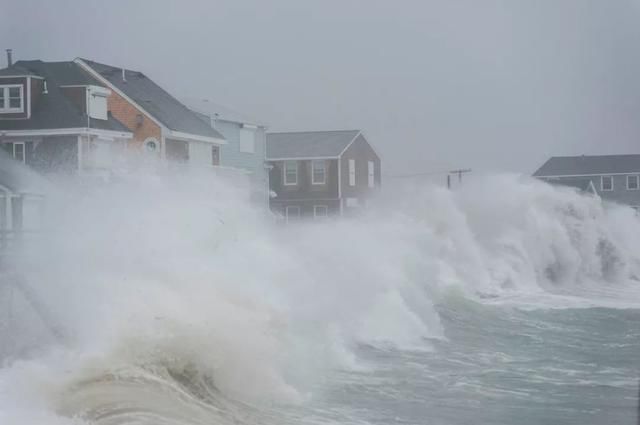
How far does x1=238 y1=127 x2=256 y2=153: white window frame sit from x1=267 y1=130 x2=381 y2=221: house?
4.92 feet

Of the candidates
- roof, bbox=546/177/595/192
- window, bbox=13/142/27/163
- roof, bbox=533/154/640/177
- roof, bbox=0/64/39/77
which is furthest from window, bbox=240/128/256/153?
roof, bbox=533/154/640/177

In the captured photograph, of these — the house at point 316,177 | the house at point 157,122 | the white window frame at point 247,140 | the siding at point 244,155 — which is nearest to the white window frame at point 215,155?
the house at point 157,122

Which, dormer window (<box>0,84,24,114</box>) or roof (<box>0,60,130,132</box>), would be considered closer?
roof (<box>0,60,130,132</box>)

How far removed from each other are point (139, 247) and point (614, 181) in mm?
42787

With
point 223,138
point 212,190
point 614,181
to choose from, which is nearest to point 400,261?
point 212,190

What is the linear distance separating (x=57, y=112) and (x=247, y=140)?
1039cm

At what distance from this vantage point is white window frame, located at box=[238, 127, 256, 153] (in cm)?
3947

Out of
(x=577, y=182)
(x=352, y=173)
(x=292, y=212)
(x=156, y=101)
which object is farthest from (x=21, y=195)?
(x=577, y=182)

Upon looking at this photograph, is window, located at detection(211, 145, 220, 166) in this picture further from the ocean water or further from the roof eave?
the ocean water

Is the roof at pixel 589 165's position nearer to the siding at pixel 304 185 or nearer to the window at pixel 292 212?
the siding at pixel 304 185

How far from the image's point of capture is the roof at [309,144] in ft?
139

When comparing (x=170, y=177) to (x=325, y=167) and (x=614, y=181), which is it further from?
(x=614, y=181)

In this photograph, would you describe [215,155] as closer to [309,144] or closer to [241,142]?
[241,142]

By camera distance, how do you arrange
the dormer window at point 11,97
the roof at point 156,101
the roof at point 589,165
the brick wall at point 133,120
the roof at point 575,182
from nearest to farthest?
the dormer window at point 11,97, the brick wall at point 133,120, the roof at point 156,101, the roof at point 575,182, the roof at point 589,165
